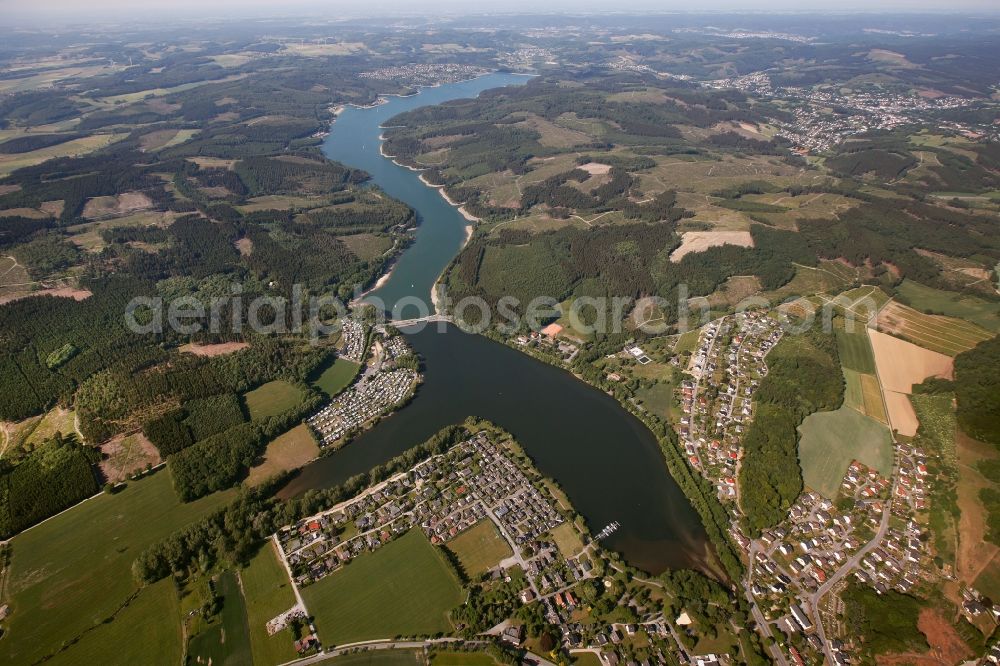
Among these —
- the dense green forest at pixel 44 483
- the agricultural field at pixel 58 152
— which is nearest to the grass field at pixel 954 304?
the dense green forest at pixel 44 483

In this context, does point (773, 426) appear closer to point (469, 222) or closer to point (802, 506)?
point (802, 506)

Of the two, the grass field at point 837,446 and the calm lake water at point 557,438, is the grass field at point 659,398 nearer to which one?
the calm lake water at point 557,438

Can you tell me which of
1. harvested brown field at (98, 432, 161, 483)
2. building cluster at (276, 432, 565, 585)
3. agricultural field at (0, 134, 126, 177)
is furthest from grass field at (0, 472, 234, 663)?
agricultural field at (0, 134, 126, 177)

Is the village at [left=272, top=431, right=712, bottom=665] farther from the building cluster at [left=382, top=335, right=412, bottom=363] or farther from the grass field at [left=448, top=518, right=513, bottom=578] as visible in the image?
the building cluster at [left=382, top=335, right=412, bottom=363]

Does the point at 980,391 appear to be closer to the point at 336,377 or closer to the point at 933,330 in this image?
the point at 933,330

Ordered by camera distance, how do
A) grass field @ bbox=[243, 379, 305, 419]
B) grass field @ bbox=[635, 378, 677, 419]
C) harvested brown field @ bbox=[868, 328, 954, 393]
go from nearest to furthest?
grass field @ bbox=[243, 379, 305, 419], grass field @ bbox=[635, 378, 677, 419], harvested brown field @ bbox=[868, 328, 954, 393]
